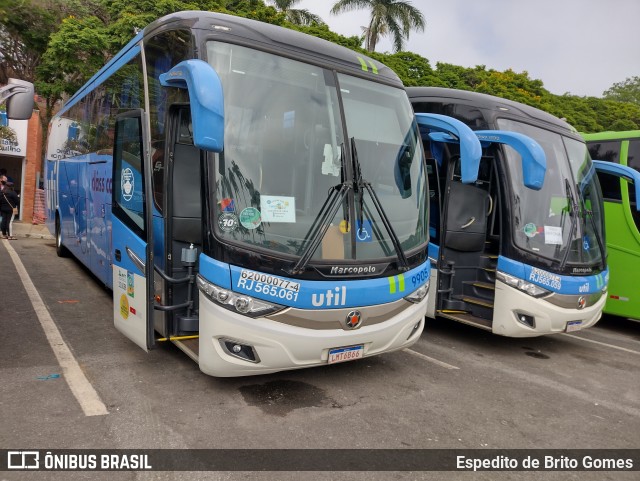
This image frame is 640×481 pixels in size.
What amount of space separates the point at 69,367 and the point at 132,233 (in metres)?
1.41

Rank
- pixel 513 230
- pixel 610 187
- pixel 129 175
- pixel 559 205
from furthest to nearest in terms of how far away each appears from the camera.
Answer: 1. pixel 610 187
2. pixel 559 205
3. pixel 513 230
4. pixel 129 175

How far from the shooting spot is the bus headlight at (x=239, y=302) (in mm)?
3980

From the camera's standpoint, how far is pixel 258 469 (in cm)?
330

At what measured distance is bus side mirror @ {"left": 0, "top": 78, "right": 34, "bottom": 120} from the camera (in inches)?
196

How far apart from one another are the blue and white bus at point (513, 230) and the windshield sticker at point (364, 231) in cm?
220

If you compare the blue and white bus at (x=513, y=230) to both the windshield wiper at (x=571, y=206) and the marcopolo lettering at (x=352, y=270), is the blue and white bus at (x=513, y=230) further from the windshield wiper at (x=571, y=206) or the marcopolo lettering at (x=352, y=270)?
the marcopolo lettering at (x=352, y=270)

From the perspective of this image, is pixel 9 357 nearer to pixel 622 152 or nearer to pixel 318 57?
pixel 318 57

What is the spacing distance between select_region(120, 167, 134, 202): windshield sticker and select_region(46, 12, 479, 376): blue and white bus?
3 centimetres

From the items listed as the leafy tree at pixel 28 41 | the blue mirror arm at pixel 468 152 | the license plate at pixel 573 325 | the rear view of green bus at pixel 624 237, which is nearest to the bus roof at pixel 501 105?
the blue mirror arm at pixel 468 152

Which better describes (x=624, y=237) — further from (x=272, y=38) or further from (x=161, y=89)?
(x=161, y=89)

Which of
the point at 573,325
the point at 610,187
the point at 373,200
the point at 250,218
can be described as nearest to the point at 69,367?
the point at 250,218

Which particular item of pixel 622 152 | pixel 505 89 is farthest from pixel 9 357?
pixel 505 89

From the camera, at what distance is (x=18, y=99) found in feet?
16.3

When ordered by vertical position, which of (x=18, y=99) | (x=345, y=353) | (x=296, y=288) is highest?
(x=18, y=99)
